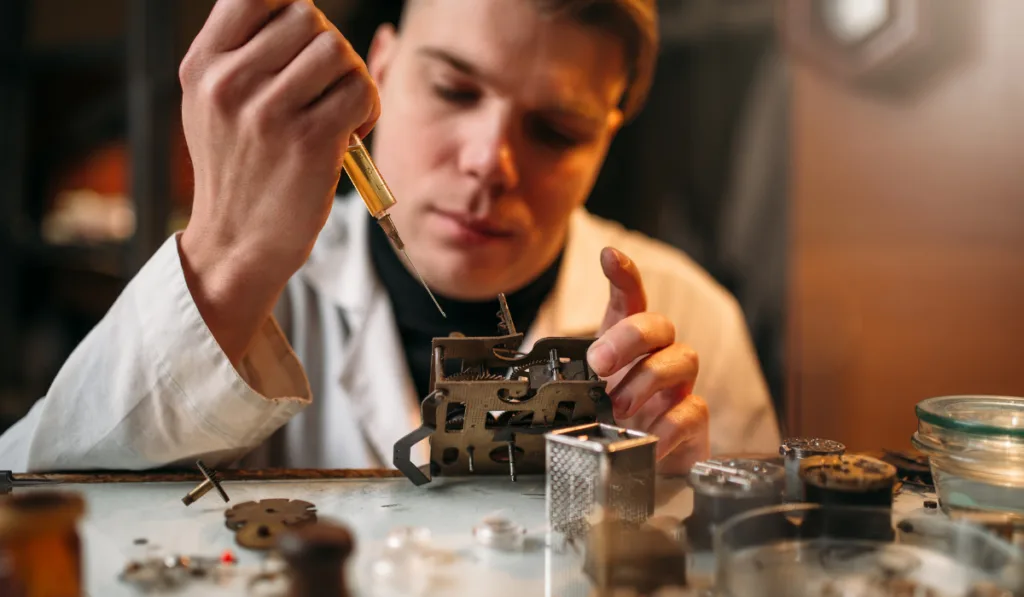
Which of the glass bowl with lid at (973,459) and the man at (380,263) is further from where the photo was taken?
the man at (380,263)

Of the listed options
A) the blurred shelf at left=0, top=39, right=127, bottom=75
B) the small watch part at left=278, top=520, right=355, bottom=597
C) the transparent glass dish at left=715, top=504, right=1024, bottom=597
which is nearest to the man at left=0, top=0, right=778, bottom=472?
the transparent glass dish at left=715, top=504, right=1024, bottom=597

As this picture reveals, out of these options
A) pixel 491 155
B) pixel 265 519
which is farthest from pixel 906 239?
pixel 265 519

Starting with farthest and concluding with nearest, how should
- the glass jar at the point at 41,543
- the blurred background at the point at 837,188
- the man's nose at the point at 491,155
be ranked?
the blurred background at the point at 837,188 → the man's nose at the point at 491,155 → the glass jar at the point at 41,543

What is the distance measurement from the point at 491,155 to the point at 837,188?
2.60 feet

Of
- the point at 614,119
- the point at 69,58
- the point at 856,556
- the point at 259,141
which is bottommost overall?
the point at 856,556

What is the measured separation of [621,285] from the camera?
81 centimetres

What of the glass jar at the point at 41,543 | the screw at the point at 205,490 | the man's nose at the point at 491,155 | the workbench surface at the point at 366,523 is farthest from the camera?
the man's nose at the point at 491,155

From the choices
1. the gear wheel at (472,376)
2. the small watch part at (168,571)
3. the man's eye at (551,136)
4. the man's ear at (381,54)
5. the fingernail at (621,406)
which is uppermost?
the man's ear at (381,54)

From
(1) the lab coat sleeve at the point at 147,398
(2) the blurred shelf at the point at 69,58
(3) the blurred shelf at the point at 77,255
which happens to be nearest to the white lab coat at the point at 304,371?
(1) the lab coat sleeve at the point at 147,398

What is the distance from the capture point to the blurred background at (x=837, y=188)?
4.41 ft

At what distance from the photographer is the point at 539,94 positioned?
37.7 inches

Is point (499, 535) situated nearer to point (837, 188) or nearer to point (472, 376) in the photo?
point (472, 376)

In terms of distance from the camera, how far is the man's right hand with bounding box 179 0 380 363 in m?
0.71

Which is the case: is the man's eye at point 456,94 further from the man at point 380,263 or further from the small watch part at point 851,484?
the small watch part at point 851,484
